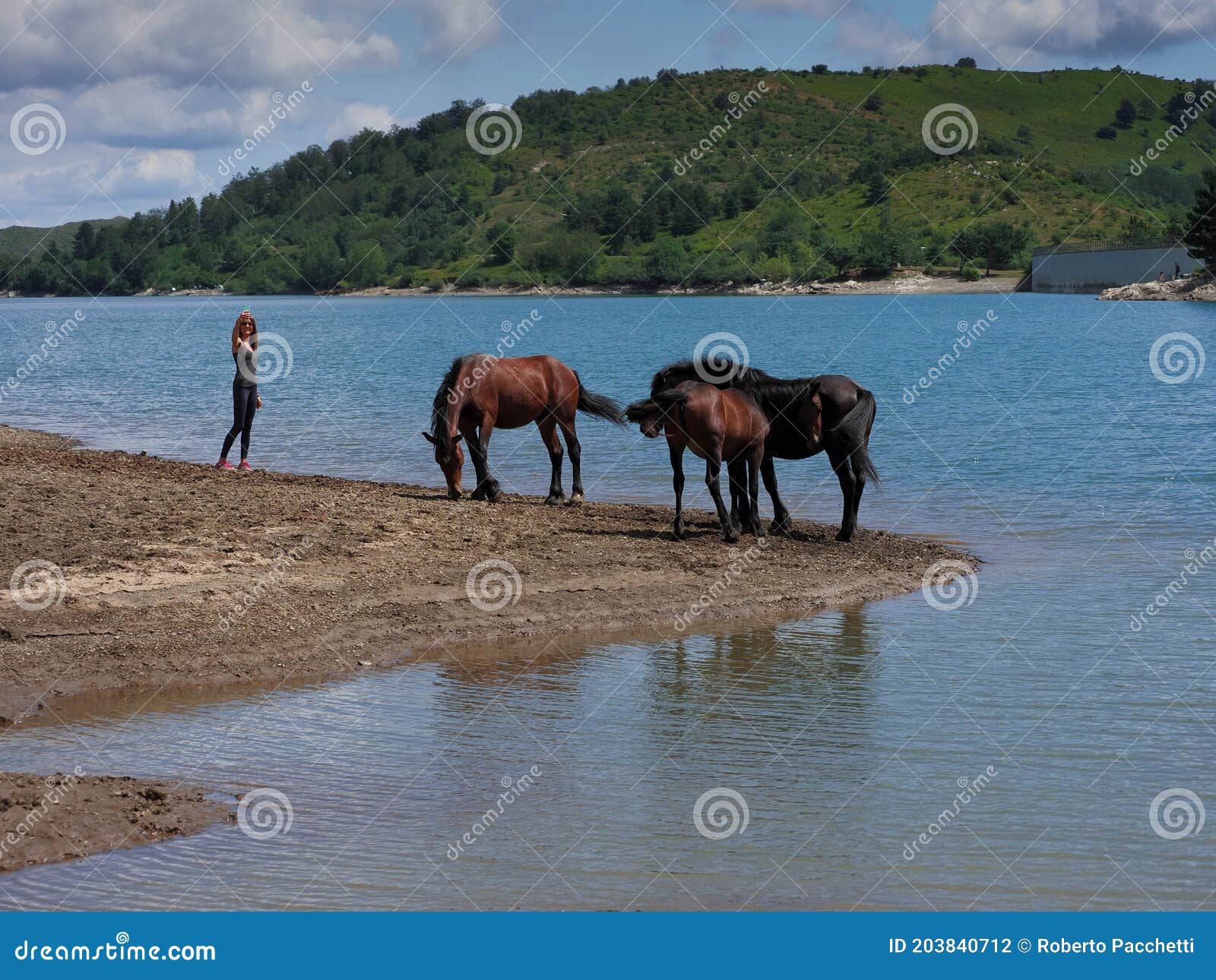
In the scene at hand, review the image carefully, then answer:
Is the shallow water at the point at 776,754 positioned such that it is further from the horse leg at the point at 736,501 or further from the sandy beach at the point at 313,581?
the horse leg at the point at 736,501

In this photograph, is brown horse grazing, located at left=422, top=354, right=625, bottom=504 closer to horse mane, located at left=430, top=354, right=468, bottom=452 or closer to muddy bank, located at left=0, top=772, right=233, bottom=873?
horse mane, located at left=430, top=354, right=468, bottom=452

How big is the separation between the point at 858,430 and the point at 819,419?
0.49 m

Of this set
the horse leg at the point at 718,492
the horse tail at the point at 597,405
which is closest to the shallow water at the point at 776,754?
the horse leg at the point at 718,492

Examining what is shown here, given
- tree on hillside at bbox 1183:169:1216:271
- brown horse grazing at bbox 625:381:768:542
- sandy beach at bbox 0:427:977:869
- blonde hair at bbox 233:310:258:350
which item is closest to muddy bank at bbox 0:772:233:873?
sandy beach at bbox 0:427:977:869

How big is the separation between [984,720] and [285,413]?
1180 inches

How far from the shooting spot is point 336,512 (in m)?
15.9

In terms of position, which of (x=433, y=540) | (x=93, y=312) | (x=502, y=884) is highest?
(x=93, y=312)

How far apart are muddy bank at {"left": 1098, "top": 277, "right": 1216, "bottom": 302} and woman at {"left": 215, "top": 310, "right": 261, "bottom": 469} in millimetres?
109587

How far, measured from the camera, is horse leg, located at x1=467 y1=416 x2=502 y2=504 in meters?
17.2

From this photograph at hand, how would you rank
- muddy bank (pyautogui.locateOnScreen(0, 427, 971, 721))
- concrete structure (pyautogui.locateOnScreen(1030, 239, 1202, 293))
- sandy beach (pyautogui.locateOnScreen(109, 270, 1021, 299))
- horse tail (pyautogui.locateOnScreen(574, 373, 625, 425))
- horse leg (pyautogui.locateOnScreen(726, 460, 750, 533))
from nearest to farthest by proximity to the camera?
muddy bank (pyautogui.locateOnScreen(0, 427, 971, 721)) < horse leg (pyautogui.locateOnScreen(726, 460, 750, 533)) < horse tail (pyautogui.locateOnScreen(574, 373, 625, 425)) < concrete structure (pyautogui.locateOnScreen(1030, 239, 1202, 293)) < sandy beach (pyautogui.locateOnScreen(109, 270, 1021, 299))

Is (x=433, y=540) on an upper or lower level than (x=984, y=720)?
upper

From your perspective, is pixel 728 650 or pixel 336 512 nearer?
pixel 728 650

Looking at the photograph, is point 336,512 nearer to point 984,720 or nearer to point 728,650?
point 728,650

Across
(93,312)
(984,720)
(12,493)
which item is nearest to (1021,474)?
(984,720)
